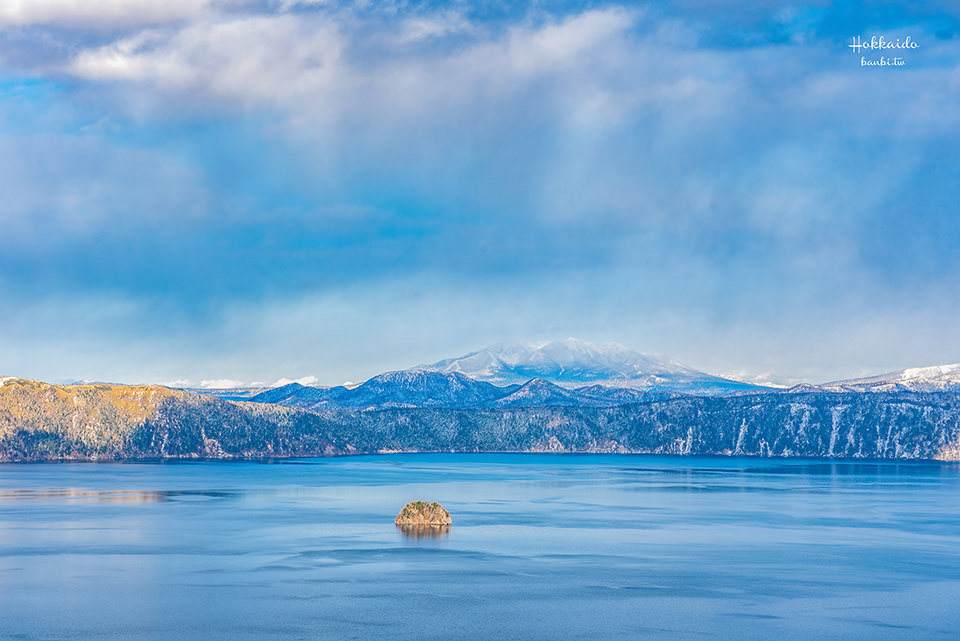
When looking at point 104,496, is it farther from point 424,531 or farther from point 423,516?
point 424,531

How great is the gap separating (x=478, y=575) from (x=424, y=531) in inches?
1539

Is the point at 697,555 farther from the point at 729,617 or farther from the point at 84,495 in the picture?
the point at 84,495

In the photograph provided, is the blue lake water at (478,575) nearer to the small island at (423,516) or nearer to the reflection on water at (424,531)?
the reflection on water at (424,531)

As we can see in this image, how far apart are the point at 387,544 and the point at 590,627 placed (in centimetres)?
4658

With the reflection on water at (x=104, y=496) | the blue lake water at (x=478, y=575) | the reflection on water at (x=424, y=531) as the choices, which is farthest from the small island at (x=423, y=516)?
the reflection on water at (x=104, y=496)

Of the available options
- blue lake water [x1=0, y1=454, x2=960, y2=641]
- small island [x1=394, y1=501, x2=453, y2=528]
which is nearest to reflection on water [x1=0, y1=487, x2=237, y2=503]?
blue lake water [x1=0, y1=454, x2=960, y2=641]

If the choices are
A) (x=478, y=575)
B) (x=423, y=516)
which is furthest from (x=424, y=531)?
(x=478, y=575)

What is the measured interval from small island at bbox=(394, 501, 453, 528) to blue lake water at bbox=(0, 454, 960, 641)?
2.40 metres

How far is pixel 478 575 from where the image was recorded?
3780 inches

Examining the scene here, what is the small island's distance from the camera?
457 ft

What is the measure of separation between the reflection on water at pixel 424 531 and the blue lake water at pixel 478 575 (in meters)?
2.11

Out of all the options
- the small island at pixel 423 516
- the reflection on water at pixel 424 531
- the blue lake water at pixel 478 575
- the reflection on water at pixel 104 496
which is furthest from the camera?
the reflection on water at pixel 104 496

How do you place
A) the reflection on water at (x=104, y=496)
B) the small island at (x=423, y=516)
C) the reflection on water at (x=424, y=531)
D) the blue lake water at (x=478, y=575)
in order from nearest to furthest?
1. the blue lake water at (x=478, y=575)
2. the reflection on water at (x=424, y=531)
3. the small island at (x=423, y=516)
4. the reflection on water at (x=104, y=496)

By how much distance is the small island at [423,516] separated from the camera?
457 feet
